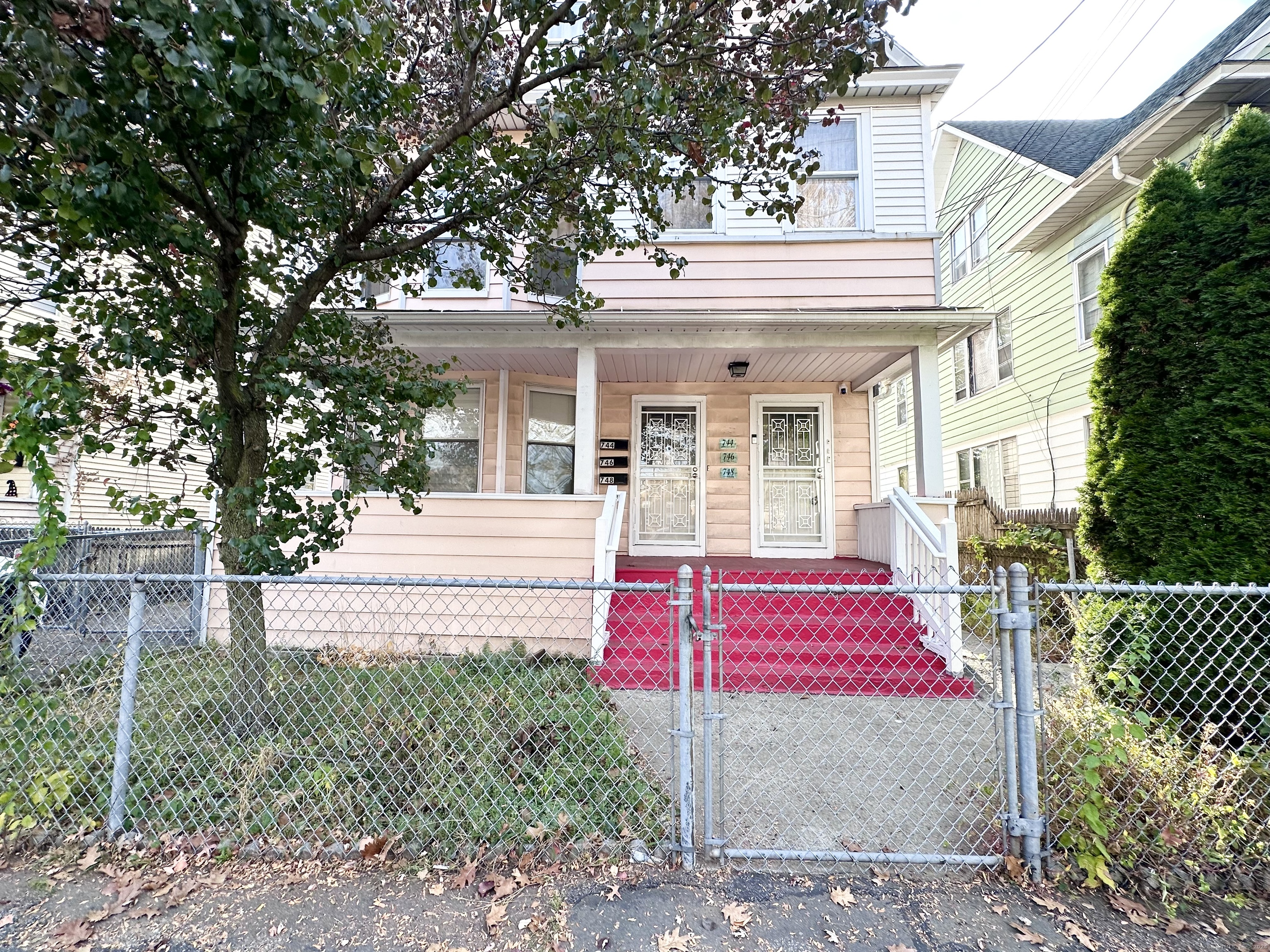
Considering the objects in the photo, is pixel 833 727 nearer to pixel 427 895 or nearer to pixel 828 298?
pixel 427 895

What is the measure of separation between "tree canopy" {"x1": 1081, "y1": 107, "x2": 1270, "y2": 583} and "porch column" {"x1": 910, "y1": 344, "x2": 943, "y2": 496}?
1.82 metres

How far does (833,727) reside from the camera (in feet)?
12.4

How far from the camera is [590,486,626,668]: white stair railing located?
4.65 metres

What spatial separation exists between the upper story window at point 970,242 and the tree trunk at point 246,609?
13214 mm

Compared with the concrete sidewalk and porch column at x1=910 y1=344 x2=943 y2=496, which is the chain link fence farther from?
porch column at x1=910 y1=344 x2=943 y2=496

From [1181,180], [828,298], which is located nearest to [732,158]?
[1181,180]

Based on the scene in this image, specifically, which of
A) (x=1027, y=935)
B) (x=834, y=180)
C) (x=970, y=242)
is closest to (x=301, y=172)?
(x=1027, y=935)

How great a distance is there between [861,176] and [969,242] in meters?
7.91

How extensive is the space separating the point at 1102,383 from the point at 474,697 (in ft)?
15.3

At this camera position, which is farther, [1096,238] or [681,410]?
[1096,238]

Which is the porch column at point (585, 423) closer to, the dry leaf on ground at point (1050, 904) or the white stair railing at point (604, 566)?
the white stair railing at point (604, 566)

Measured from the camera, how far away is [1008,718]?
2.39m

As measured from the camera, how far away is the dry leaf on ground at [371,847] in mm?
2439

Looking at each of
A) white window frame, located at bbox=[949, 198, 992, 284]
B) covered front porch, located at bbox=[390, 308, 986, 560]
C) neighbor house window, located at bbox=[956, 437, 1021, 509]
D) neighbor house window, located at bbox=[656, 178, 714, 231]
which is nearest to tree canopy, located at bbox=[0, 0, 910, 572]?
neighbor house window, located at bbox=[656, 178, 714, 231]
